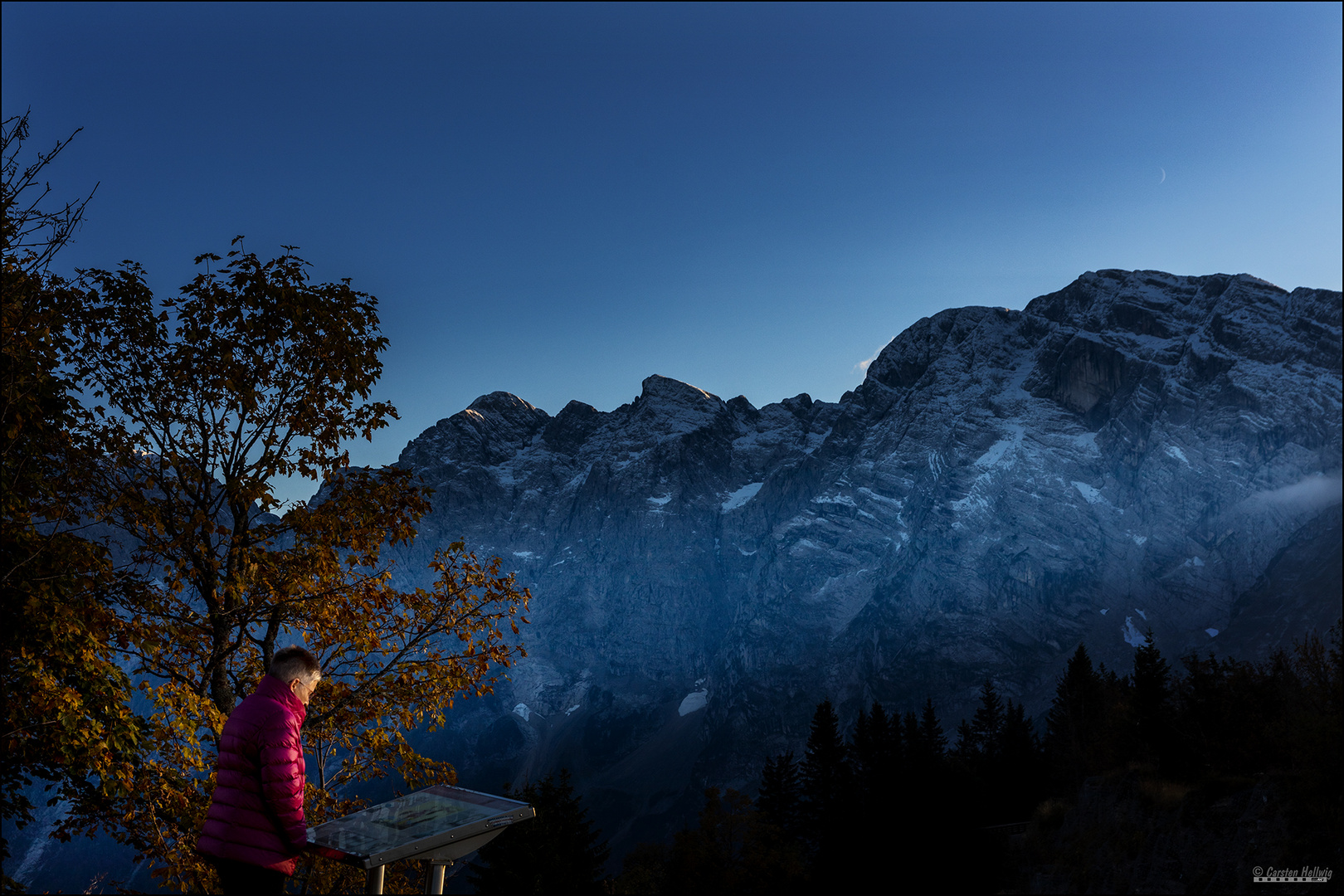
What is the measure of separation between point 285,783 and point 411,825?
2.99 feet

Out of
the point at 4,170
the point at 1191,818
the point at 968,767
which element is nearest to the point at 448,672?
the point at 4,170

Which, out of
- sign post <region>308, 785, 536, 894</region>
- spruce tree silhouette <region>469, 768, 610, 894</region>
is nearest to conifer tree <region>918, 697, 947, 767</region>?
spruce tree silhouette <region>469, 768, 610, 894</region>

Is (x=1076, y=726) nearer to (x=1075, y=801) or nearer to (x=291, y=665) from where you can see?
(x=1075, y=801)

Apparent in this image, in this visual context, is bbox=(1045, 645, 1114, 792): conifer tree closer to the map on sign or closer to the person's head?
the map on sign

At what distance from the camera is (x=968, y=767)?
64938mm

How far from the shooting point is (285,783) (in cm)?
544

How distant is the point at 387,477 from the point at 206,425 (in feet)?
7.27

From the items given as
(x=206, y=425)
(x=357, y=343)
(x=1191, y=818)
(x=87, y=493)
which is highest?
(x=357, y=343)

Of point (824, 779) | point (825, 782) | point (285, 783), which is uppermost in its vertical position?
point (285, 783)

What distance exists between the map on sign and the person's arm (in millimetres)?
149

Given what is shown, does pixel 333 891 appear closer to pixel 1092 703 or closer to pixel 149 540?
pixel 149 540

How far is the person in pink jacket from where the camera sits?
5371mm

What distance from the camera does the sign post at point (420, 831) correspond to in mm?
5094

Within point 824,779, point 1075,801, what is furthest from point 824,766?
point 1075,801
